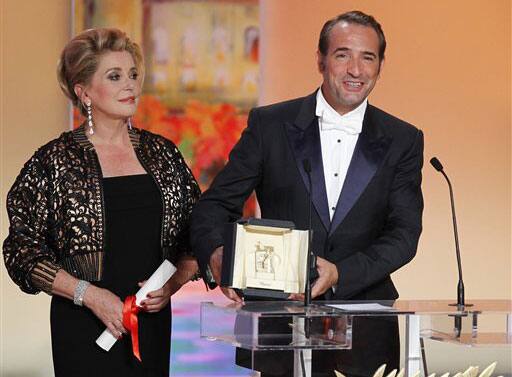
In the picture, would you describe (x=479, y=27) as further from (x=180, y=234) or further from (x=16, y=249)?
A: (x=16, y=249)

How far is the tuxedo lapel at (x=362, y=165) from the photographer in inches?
127

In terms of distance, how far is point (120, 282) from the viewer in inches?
142

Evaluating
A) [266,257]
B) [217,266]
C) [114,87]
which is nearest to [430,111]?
[114,87]

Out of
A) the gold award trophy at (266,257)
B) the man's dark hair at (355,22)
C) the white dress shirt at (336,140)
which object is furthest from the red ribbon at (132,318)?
the man's dark hair at (355,22)

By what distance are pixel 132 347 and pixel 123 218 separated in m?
0.42

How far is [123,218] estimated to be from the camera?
3.61 m

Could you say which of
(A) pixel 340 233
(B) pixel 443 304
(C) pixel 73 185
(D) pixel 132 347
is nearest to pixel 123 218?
(C) pixel 73 185

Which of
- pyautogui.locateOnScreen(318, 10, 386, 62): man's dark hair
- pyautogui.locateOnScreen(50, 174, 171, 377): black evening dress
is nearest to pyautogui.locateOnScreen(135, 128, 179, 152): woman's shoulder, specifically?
pyautogui.locateOnScreen(50, 174, 171, 377): black evening dress

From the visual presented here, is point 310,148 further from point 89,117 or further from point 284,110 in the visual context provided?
point 89,117

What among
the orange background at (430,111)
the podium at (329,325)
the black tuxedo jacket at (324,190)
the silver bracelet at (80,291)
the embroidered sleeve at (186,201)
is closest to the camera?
the podium at (329,325)

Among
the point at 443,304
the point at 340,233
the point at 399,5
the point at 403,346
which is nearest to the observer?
the point at 403,346

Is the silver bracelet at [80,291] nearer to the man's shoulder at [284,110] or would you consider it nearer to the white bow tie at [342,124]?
the man's shoulder at [284,110]

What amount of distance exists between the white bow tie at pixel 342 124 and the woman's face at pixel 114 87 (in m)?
0.74

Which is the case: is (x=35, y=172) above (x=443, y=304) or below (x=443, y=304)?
above
